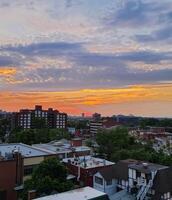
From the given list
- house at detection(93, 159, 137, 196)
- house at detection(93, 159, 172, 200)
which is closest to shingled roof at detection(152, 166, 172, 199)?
house at detection(93, 159, 172, 200)

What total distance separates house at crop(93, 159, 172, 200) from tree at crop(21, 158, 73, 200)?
710 cm

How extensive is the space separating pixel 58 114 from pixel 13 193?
121888 millimetres

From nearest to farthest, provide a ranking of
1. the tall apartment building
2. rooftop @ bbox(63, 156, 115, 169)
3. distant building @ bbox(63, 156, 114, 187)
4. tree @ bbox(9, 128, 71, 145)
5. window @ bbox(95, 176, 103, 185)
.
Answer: window @ bbox(95, 176, 103, 185) → distant building @ bbox(63, 156, 114, 187) → rooftop @ bbox(63, 156, 115, 169) → tree @ bbox(9, 128, 71, 145) → the tall apartment building

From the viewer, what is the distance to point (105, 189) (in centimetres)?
4006

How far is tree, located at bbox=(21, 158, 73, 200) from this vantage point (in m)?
31.2

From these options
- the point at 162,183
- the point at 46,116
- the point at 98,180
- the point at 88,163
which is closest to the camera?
the point at 162,183

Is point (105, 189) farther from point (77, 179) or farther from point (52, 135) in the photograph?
point (52, 135)

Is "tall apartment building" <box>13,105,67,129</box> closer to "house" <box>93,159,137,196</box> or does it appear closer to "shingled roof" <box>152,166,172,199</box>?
"house" <box>93,159,137,196</box>

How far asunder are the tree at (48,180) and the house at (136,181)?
7103mm

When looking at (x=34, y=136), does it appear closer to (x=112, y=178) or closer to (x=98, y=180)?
(x=98, y=180)

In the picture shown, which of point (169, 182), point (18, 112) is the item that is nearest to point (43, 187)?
point (169, 182)

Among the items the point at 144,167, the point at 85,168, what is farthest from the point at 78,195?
the point at 85,168

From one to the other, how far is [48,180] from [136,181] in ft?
39.3

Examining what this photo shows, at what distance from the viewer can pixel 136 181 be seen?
125 ft
